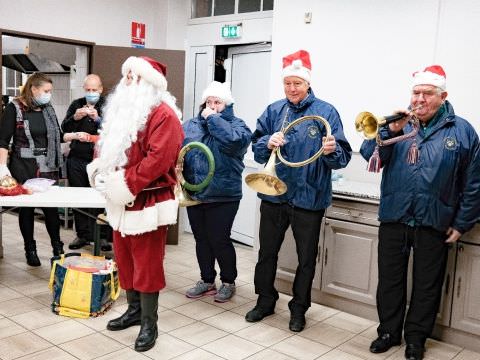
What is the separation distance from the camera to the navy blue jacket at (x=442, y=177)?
9.05ft

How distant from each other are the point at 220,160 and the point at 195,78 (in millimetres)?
2287

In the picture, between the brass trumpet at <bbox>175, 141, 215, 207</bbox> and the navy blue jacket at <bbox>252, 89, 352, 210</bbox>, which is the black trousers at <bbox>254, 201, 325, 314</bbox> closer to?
the navy blue jacket at <bbox>252, 89, 352, 210</bbox>

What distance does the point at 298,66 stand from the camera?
3.09m

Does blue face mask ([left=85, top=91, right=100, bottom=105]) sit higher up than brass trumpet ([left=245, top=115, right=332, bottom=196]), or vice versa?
blue face mask ([left=85, top=91, right=100, bottom=105])

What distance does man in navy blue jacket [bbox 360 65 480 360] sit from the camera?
9.09 ft

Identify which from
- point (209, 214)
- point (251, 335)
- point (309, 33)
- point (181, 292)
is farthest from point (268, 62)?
point (251, 335)

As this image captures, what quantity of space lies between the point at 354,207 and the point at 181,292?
1375 millimetres

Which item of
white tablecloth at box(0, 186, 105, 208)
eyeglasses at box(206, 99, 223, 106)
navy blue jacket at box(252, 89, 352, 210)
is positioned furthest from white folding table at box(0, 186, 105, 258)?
navy blue jacket at box(252, 89, 352, 210)

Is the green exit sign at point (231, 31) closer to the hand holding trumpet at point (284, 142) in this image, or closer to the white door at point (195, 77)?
the white door at point (195, 77)

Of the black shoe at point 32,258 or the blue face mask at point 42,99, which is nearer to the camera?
the blue face mask at point 42,99

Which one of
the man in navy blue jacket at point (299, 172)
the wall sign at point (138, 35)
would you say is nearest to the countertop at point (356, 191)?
the man in navy blue jacket at point (299, 172)

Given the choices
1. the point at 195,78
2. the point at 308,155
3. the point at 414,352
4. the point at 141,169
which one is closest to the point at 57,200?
the point at 141,169

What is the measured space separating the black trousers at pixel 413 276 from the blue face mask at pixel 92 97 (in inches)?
106

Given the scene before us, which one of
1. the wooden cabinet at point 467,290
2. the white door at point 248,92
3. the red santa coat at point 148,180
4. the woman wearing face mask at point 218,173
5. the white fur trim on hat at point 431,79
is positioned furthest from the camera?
the white door at point 248,92
